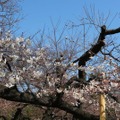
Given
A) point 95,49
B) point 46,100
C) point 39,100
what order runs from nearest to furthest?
1. point 39,100
2. point 46,100
3. point 95,49

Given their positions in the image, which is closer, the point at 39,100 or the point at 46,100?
the point at 39,100

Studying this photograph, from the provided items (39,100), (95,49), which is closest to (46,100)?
(39,100)

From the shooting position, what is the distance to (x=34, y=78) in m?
7.80

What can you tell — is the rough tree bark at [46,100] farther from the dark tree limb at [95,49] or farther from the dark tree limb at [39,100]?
the dark tree limb at [95,49]

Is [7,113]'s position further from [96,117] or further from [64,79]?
[96,117]

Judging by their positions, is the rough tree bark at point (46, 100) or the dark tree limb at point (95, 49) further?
the dark tree limb at point (95, 49)

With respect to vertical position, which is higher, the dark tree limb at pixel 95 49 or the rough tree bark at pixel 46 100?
the dark tree limb at pixel 95 49

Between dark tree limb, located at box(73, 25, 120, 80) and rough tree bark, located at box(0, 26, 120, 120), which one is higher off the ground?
dark tree limb, located at box(73, 25, 120, 80)

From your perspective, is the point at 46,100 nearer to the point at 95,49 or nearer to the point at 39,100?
the point at 39,100

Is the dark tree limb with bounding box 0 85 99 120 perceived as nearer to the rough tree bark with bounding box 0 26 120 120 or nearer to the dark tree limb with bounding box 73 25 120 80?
the rough tree bark with bounding box 0 26 120 120

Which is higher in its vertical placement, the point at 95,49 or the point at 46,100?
the point at 95,49

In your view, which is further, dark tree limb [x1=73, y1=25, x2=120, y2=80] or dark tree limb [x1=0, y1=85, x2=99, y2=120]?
dark tree limb [x1=73, y1=25, x2=120, y2=80]

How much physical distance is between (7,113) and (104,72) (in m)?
12.0

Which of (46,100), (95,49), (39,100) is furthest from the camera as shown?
(95,49)
